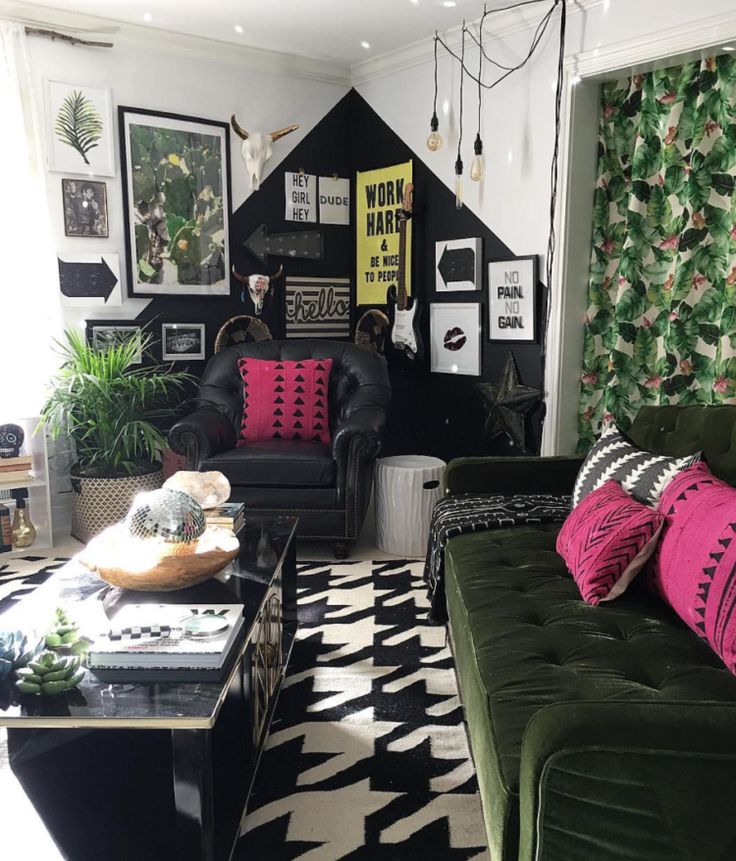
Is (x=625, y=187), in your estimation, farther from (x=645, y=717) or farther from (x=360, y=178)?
(x=645, y=717)

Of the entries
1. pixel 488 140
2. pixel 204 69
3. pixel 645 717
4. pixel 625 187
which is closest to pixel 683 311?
pixel 625 187

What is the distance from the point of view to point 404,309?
4.43 metres

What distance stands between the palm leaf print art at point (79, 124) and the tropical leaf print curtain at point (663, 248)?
7.87 ft

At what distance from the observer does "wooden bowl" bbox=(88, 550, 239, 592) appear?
1.89m

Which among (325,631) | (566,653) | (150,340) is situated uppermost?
(150,340)

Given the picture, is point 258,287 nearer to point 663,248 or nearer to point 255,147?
point 255,147

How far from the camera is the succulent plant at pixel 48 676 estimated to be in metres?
1.46

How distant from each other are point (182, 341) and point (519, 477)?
7.48ft

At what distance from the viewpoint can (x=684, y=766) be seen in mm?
1077

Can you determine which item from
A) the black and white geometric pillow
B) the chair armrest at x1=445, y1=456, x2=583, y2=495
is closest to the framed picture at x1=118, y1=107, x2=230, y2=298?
the chair armrest at x1=445, y1=456, x2=583, y2=495

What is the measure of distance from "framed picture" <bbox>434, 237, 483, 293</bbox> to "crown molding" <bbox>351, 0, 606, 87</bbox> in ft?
3.11

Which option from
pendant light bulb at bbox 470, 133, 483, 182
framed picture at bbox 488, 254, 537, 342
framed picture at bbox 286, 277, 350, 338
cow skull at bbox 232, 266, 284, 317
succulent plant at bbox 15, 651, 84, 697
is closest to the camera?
succulent plant at bbox 15, 651, 84, 697

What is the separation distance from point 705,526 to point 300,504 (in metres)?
2.05

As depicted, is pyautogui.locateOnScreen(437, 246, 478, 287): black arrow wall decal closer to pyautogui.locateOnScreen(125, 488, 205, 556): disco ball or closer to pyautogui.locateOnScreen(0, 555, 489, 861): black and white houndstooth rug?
pyautogui.locateOnScreen(0, 555, 489, 861): black and white houndstooth rug
